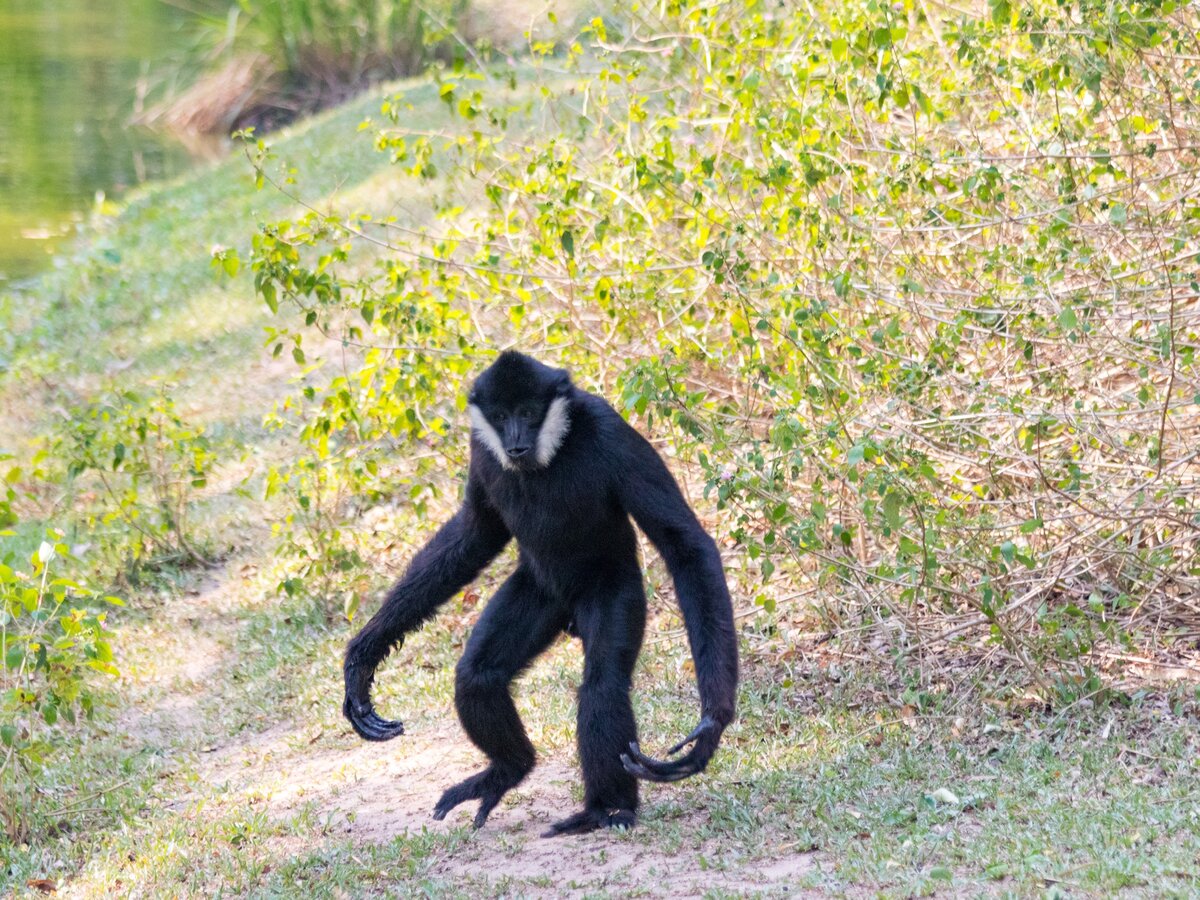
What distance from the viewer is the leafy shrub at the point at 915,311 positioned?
546 cm

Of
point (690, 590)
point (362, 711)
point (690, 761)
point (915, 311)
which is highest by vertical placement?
point (915, 311)

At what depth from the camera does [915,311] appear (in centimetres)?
571

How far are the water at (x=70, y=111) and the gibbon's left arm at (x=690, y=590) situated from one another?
14.5 m

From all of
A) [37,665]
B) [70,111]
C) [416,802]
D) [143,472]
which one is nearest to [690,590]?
[416,802]

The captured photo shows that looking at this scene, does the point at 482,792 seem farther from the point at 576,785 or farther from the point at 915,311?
the point at 915,311

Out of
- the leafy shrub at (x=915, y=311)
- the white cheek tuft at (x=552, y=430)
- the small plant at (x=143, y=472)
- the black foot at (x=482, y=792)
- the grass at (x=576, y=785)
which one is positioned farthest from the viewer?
the small plant at (x=143, y=472)

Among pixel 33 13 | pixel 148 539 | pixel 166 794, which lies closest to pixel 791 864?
pixel 166 794

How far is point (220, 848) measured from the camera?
16.6ft

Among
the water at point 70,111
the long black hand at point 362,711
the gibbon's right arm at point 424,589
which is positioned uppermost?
the water at point 70,111

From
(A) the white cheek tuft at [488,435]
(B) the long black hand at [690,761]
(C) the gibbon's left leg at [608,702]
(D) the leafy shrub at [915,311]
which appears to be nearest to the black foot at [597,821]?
(C) the gibbon's left leg at [608,702]

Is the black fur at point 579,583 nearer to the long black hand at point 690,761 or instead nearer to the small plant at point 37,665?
the long black hand at point 690,761

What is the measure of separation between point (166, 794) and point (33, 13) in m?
32.3

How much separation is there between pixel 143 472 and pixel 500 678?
4.60 m

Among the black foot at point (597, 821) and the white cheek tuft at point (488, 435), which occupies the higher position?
the white cheek tuft at point (488, 435)
